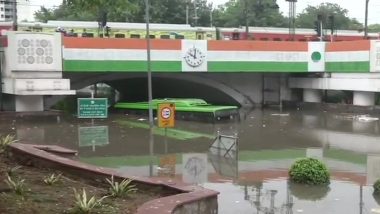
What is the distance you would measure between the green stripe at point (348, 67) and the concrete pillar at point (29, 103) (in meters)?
19.9

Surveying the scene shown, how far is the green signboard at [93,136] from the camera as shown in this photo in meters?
20.6

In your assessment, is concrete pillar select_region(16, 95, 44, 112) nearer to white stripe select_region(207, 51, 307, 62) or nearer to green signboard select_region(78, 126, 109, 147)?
Answer: green signboard select_region(78, 126, 109, 147)

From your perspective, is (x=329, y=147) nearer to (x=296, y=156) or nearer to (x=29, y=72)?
(x=296, y=156)

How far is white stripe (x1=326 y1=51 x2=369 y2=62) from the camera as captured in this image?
35.2 m

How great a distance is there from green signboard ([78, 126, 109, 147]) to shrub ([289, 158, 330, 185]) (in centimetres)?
998

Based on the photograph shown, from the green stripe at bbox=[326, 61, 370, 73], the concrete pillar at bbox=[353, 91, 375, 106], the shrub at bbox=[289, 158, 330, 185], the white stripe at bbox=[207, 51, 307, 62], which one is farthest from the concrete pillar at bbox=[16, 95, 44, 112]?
the shrub at bbox=[289, 158, 330, 185]

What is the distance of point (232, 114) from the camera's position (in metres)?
29.6

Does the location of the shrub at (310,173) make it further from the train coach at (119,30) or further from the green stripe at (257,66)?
the train coach at (119,30)

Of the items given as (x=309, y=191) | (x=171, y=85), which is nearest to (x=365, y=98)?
(x=171, y=85)

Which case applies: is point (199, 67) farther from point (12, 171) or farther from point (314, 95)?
point (12, 171)

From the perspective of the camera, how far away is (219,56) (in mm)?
36438

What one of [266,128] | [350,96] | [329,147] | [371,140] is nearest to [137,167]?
[329,147]

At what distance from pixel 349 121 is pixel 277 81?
41.7 feet

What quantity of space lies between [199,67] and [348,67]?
32.8 feet
